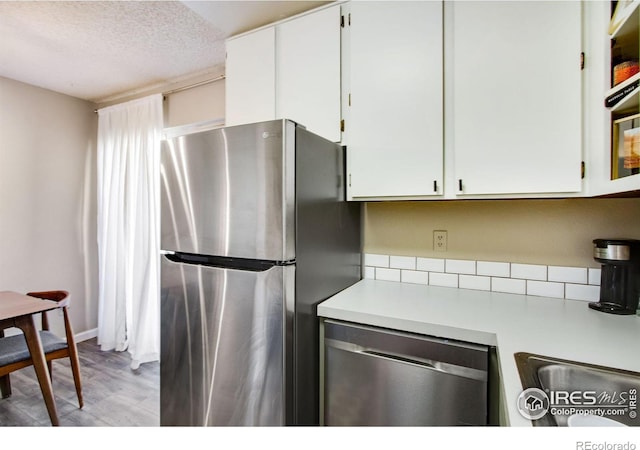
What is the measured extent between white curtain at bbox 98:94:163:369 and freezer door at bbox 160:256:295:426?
1.46 m

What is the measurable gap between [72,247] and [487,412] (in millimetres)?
3786

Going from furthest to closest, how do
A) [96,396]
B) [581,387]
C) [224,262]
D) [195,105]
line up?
[195,105] → [96,396] → [224,262] → [581,387]

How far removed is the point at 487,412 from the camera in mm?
1021

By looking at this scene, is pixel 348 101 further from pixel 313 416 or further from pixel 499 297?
pixel 313 416

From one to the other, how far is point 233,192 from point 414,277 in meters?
1.07

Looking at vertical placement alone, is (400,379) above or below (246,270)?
below

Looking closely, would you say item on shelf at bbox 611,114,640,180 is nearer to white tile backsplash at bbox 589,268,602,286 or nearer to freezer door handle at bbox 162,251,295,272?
white tile backsplash at bbox 589,268,602,286

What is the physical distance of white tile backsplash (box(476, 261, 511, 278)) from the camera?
1.53 meters

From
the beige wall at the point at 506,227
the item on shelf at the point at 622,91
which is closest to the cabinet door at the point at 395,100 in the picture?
the beige wall at the point at 506,227

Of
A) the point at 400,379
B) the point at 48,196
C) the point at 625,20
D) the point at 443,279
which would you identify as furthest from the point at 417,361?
the point at 48,196

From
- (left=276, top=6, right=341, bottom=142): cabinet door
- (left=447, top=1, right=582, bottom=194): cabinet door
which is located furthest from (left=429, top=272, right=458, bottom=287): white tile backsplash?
(left=276, top=6, right=341, bottom=142): cabinet door

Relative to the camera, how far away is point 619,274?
4.00 ft

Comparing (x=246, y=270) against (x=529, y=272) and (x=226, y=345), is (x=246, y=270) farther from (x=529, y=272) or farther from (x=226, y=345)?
(x=529, y=272)
